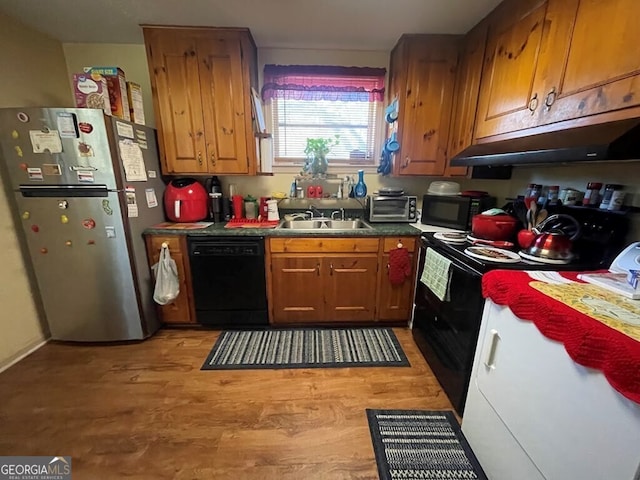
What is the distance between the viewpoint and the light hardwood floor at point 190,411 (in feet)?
4.08

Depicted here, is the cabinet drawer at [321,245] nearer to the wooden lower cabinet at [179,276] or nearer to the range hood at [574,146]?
the wooden lower cabinet at [179,276]

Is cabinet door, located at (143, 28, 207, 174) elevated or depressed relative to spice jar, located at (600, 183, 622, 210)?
elevated

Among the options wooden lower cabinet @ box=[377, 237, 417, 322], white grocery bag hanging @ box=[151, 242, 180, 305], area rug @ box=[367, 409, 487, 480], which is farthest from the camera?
wooden lower cabinet @ box=[377, 237, 417, 322]

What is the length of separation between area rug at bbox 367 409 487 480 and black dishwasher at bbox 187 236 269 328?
1.19 metres

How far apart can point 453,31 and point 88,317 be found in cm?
347

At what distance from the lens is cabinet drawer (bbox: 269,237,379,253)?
2.05 metres

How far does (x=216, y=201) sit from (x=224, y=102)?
795mm

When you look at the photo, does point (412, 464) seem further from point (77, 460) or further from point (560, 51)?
point (560, 51)

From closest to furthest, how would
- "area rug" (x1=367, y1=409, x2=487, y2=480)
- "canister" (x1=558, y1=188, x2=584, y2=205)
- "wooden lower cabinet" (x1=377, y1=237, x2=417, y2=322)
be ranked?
1. "area rug" (x1=367, y1=409, x2=487, y2=480)
2. "canister" (x1=558, y1=188, x2=584, y2=205)
3. "wooden lower cabinet" (x1=377, y1=237, x2=417, y2=322)

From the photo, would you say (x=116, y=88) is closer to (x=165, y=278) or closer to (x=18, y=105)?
(x=18, y=105)

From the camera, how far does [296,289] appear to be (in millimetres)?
2158

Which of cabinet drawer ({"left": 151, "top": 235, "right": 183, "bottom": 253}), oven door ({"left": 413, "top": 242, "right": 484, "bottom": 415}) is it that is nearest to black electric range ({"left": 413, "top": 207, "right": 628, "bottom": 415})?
oven door ({"left": 413, "top": 242, "right": 484, "bottom": 415})

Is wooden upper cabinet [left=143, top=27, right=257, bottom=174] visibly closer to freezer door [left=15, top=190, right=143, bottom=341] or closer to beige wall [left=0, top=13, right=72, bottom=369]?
freezer door [left=15, top=190, right=143, bottom=341]

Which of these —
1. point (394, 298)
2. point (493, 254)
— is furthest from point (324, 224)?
point (493, 254)
